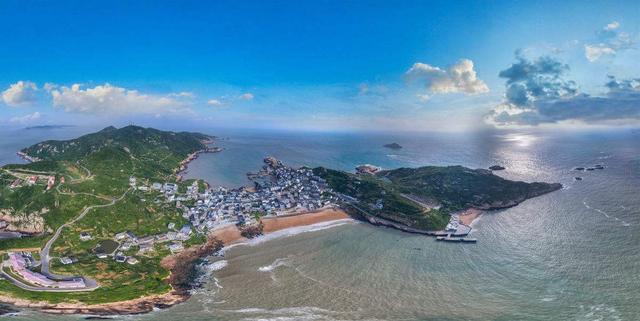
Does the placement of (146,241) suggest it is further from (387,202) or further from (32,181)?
(387,202)

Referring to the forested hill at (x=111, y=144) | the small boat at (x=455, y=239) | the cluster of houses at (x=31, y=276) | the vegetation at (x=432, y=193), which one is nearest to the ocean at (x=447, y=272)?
the small boat at (x=455, y=239)

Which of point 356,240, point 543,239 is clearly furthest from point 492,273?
point 356,240

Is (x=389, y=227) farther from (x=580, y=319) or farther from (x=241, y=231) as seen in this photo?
(x=580, y=319)

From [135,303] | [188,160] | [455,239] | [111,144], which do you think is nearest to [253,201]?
[135,303]

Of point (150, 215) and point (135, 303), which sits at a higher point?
point (150, 215)

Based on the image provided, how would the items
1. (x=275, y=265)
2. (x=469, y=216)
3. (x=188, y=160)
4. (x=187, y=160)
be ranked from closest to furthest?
1. (x=275, y=265)
2. (x=469, y=216)
3. (x=187, y=160)
4. (x=188, y=160)

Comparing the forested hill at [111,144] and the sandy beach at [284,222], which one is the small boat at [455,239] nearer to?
the sandy beach at [284,222]

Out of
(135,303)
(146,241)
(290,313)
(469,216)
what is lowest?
(135,303)
